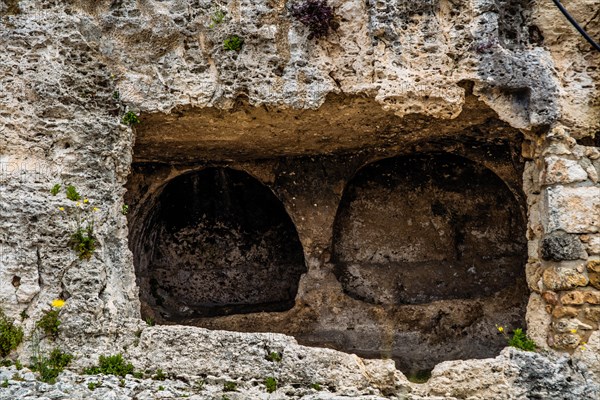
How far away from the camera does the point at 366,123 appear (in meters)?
5.81

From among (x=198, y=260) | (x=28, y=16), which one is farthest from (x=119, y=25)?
(x=198, y=260)

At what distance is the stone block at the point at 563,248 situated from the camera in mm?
4965

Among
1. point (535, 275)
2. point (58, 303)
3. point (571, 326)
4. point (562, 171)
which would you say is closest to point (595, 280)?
point (571, 326)

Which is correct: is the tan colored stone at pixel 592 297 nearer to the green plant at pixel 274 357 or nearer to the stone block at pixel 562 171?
the stone block at pixel 562 171

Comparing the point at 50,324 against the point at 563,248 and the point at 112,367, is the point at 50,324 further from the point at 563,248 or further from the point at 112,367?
the point at 563,248

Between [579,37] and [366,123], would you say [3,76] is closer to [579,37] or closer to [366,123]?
[366,123]

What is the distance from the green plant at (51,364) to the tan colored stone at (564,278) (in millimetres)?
3223

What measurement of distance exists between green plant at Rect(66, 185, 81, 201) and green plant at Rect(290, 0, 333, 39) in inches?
77.0

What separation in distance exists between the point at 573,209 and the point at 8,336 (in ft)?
12.5

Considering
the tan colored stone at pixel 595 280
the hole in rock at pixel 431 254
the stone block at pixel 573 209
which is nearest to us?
the tan colored stone at pixel 595 280

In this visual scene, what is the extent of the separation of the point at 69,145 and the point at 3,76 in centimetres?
66

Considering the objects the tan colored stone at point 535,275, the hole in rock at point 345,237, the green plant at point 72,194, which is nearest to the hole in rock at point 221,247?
the hole in rock at point 345,237

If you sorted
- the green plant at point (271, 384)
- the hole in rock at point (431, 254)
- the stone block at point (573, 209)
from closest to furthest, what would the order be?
1. the green plant at point (271, 384)
2. the stone block at point (573, 209)
3. the hole in rock at point (431, 254)

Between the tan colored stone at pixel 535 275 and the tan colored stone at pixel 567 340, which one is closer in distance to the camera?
the tan colored stone at pixel 567 340
